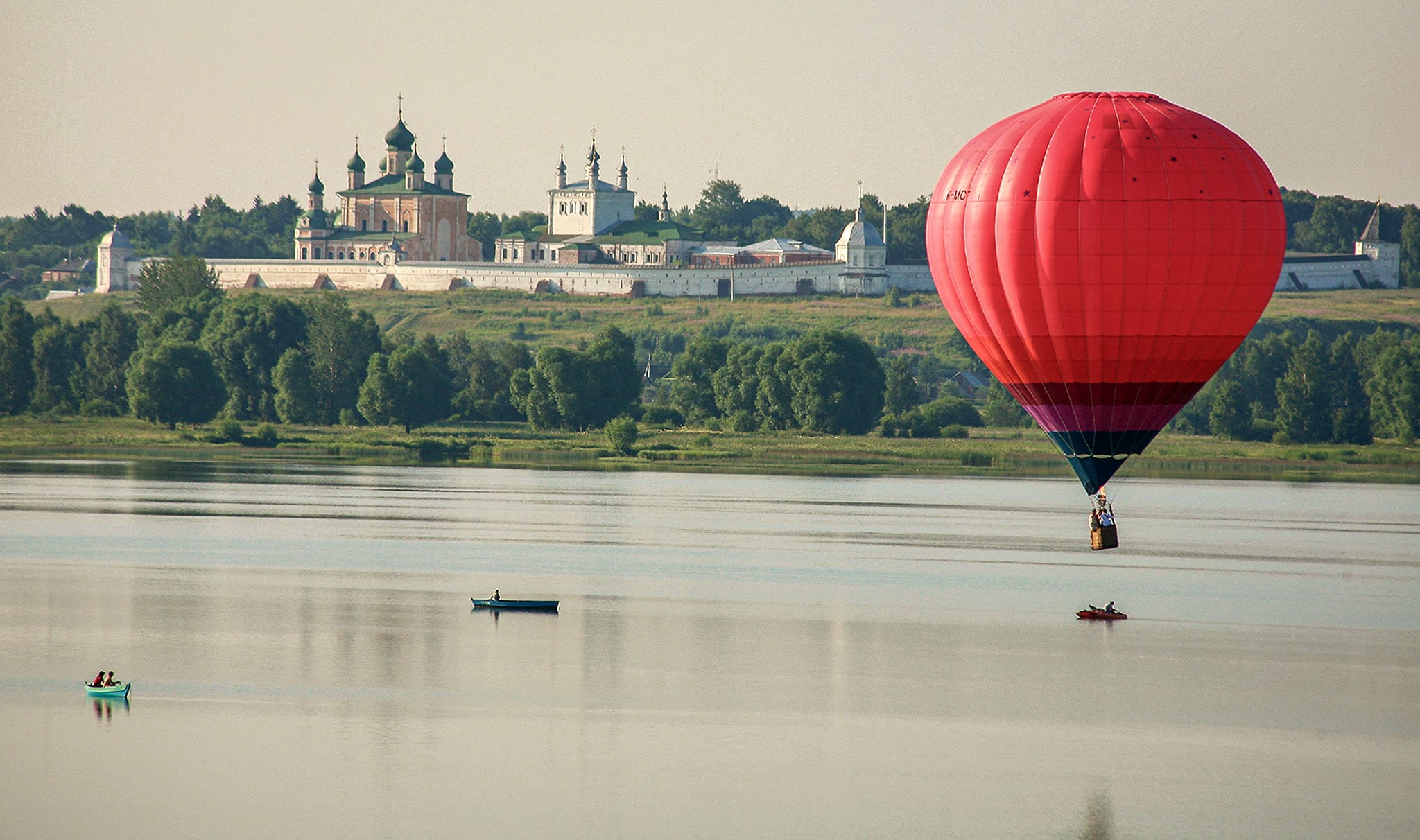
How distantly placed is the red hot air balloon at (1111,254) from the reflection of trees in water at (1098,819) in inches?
304

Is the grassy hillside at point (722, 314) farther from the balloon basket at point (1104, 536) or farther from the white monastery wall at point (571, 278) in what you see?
the balloon basket at point (1104, 536)

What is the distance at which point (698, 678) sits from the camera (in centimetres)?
2695

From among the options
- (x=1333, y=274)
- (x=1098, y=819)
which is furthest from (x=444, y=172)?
(x=1098, y=819)

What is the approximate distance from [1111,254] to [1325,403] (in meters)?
48.4

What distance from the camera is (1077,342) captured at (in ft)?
94.1

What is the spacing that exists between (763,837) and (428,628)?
40.1ft

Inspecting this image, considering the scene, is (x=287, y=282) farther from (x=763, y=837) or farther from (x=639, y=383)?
(x=763, y=837)

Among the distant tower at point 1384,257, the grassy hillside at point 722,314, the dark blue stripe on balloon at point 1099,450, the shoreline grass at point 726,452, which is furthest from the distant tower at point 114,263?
the dark blue stripe on balloon at point 1099,450

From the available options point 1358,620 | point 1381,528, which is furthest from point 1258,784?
point 1381,528

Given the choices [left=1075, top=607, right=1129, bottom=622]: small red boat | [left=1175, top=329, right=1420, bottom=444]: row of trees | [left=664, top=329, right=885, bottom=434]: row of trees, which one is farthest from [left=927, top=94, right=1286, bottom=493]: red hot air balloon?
[left=664, top=329, right=885, bottom=434]: row of trees

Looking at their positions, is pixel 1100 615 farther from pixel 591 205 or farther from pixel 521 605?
pixel 591 205

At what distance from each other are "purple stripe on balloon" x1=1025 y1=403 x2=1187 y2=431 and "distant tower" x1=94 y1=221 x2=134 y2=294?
125m

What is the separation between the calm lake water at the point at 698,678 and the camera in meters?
20.6

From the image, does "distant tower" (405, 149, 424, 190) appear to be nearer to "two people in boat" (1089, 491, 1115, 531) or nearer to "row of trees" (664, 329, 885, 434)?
"row of trees" (664, 329, 885, 434)
